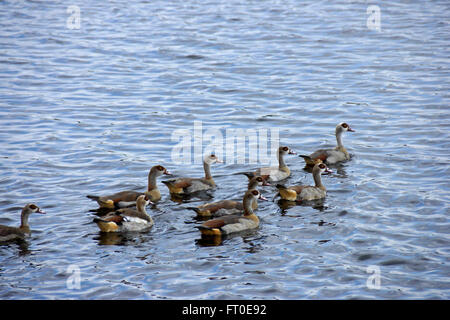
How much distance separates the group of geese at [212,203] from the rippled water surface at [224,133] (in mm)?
292

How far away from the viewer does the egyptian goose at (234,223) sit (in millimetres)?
13691

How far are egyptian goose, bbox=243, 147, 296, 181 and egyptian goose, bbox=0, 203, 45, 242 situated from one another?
17.3ft

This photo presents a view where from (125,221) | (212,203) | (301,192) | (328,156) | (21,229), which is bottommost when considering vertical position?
(21,229)

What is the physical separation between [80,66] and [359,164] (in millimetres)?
14347

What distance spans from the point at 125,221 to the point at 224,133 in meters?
7.23

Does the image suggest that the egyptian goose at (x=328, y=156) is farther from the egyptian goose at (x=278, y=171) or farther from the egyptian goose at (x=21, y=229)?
the egyptian goose at (x=21, y=229)

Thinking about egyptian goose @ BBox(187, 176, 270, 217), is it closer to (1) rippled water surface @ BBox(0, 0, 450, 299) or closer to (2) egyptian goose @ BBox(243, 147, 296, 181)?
(1) rippled water surface @ BBox(0, 0, 450, 299)

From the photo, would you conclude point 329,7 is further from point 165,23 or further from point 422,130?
point 422,130

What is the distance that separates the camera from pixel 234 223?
45.9 feet

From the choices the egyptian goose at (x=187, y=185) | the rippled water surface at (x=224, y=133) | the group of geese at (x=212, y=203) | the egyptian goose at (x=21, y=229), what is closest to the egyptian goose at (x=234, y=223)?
the group of geese at (x=212, y=203)

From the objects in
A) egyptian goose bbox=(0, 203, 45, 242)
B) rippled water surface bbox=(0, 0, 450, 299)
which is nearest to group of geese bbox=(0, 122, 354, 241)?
egyptian goose bbox=(0, 203, 45, 242)

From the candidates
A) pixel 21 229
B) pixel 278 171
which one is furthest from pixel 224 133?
pixel 21 229

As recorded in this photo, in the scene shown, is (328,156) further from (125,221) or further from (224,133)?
(125,221)

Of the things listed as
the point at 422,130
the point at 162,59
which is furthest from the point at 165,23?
the point at 422,130
